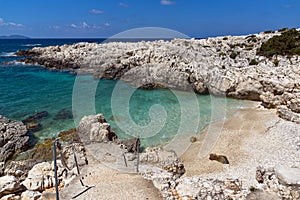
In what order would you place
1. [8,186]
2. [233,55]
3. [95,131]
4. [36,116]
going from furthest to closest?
[233,55] < [36,116] < [95,131] < [8,186]

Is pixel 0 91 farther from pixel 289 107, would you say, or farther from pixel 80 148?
pixel 289 107

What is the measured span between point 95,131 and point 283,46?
30198 millimetres

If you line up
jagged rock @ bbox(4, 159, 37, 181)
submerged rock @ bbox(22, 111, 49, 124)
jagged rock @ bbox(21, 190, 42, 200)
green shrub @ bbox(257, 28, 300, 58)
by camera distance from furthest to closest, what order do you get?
green shrub @ bbox(257, 28, 300, 58) < submerged rock @ bbox(22, 111, 49, 124) < jagged rock @ bbox(4, 159, 37, 181) < jagged rock @ bbox(21, 190, 42, 200)

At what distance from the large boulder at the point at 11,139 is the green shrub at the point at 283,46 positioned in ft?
99.2

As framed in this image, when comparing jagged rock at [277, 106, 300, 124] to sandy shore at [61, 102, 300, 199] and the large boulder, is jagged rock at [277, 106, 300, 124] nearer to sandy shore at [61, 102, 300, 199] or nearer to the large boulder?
sandy shore at [61, 102, 300, 199]

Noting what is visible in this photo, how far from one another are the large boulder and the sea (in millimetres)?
1108

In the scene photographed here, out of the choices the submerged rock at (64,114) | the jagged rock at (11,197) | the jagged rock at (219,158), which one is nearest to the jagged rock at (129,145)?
the jagged rock at (219,158)

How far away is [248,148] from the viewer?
15430 mm

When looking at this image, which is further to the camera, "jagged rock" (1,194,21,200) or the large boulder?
the large boulder

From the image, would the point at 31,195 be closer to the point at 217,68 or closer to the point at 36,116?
the point at 36,116

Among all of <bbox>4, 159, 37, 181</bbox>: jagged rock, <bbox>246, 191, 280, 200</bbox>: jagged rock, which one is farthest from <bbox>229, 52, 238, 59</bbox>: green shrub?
<bbox>4, 159, 37, 181</bbox>: jagged rock

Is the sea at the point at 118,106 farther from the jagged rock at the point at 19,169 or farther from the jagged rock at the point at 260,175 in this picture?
the jagged rock at the point at 260,175

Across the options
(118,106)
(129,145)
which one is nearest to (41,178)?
(129,145)

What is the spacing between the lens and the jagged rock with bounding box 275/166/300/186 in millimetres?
9555
